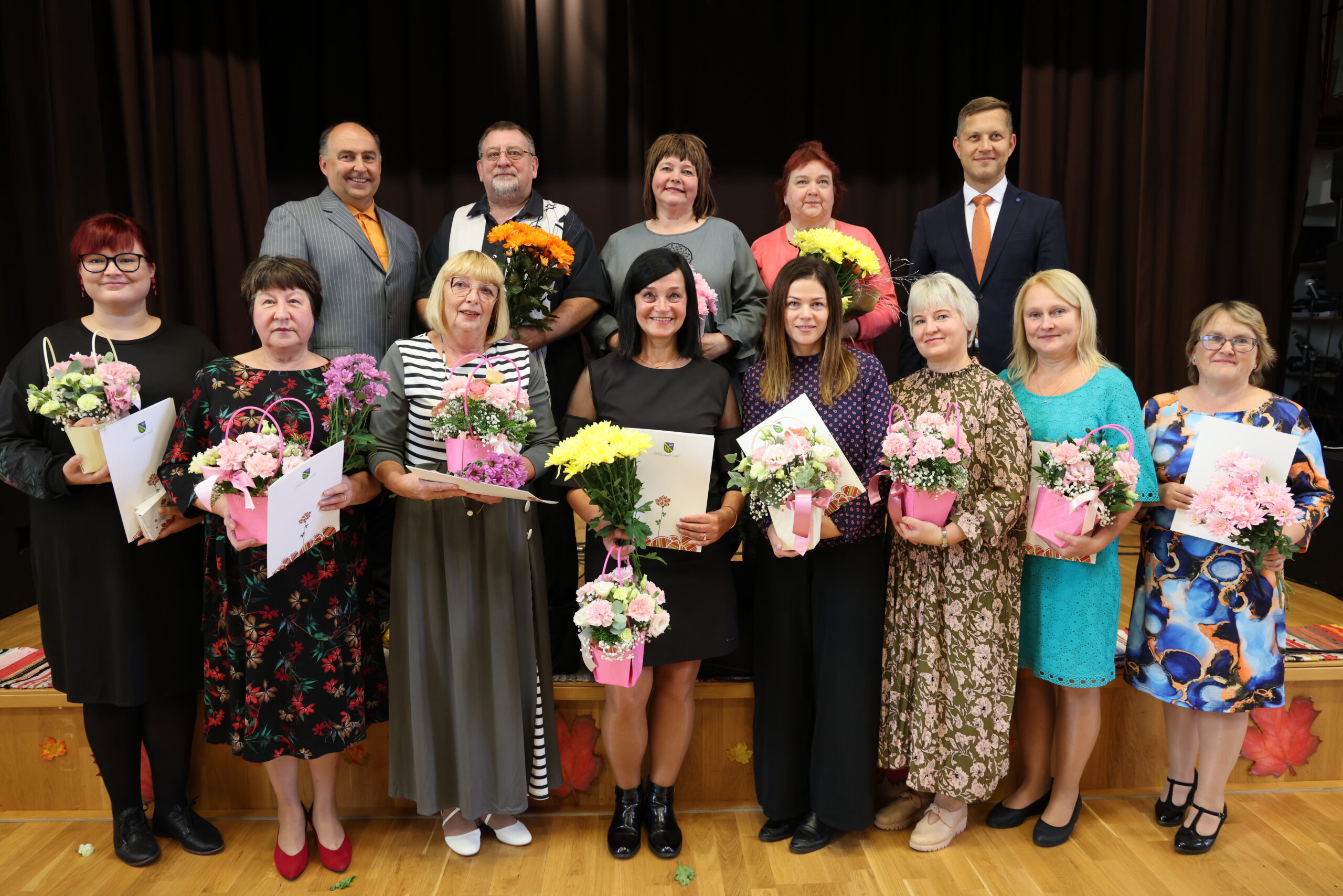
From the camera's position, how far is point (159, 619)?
2.36m

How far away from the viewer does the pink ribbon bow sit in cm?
208

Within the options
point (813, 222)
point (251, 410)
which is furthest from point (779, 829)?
point (813, 222)

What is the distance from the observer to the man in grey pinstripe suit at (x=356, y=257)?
274 cm

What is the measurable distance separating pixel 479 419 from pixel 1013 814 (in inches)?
78.4

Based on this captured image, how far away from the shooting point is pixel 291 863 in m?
2.36

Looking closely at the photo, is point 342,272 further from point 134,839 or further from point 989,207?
point 989,207

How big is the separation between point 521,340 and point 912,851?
6.36ft

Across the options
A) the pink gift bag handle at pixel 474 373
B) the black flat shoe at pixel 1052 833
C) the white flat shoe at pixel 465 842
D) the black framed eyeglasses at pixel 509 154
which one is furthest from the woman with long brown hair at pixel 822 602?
the black framed eyeglasses at pixel 509 154

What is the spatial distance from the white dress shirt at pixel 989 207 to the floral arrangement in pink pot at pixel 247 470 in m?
2.32

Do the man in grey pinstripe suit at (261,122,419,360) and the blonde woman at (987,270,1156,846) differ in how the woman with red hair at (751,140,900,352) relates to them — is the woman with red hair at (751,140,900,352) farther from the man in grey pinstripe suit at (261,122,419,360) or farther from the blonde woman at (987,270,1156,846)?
the man in grey pinstripe suit at (261,122,419,360)

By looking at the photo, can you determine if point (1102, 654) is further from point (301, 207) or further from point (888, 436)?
point (301, 207)

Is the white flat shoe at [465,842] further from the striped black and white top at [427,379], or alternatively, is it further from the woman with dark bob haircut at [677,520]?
the striped black and white top at [427,379]

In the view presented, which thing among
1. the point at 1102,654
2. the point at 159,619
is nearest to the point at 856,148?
the point at 1102,654

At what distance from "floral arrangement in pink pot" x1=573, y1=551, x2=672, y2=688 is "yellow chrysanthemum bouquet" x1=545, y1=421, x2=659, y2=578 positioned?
74 millimetres
